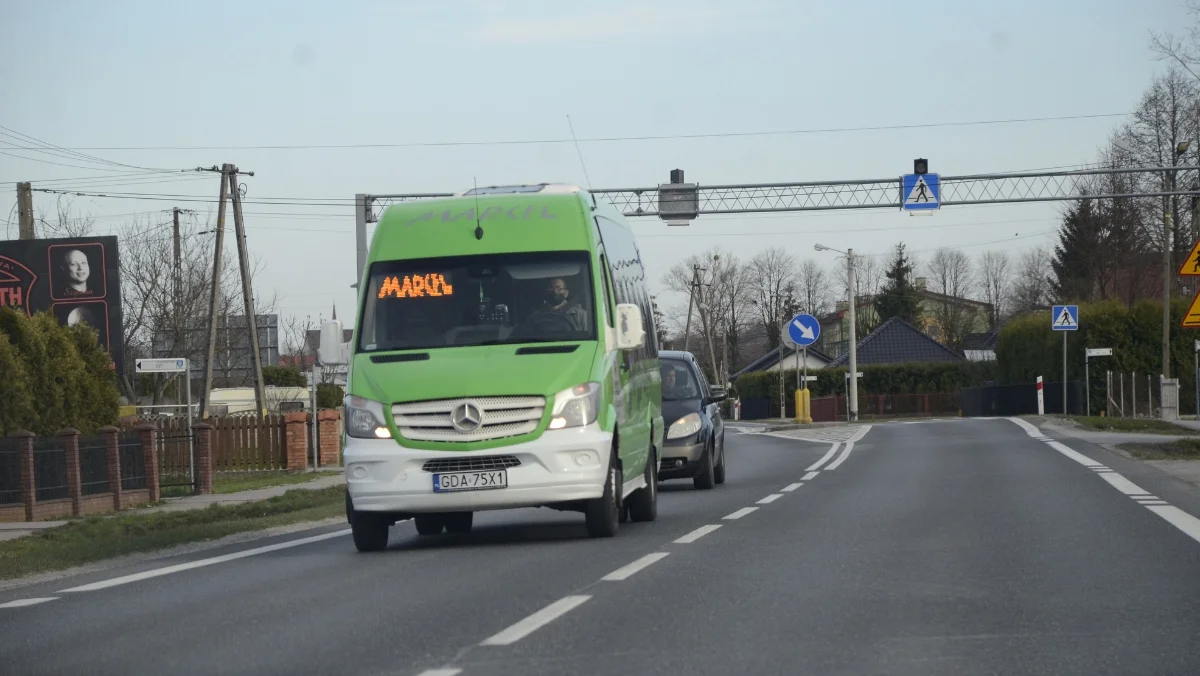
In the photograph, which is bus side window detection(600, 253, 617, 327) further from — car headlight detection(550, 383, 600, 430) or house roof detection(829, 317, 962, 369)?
house roof detection(829, 317, 962, 369)

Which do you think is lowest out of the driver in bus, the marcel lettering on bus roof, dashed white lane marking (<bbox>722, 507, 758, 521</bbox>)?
dashed white lane marking (<bbox>722, 507, 758, 521</bbox>)

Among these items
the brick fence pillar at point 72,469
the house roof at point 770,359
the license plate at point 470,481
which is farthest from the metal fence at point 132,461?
the house roof at point 770,359

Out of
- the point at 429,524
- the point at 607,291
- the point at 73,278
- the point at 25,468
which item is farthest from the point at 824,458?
the point at 73,278

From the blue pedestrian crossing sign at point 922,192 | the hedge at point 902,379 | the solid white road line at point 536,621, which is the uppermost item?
the blue pedestrian crossing sign at point 922,192

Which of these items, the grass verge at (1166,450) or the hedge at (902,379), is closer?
the grass verge at (1166,450)

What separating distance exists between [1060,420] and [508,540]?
3254 cm

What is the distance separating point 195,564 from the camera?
12109 millimetres

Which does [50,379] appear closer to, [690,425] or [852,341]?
[690,425]

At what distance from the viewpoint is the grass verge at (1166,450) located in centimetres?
2333

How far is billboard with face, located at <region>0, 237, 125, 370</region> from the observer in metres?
35.7

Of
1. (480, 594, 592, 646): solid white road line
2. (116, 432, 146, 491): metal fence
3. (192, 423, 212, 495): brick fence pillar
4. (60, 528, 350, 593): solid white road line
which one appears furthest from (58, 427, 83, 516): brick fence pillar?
(480, 594, 592, 646): solid white road line

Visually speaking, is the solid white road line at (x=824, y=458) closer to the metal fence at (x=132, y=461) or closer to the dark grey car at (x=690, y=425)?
the dark grey car at (x=690, y=425)

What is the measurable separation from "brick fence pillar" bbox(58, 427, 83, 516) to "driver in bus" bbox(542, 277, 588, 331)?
12.1 meters

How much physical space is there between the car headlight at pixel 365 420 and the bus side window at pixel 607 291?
6.71 feet
